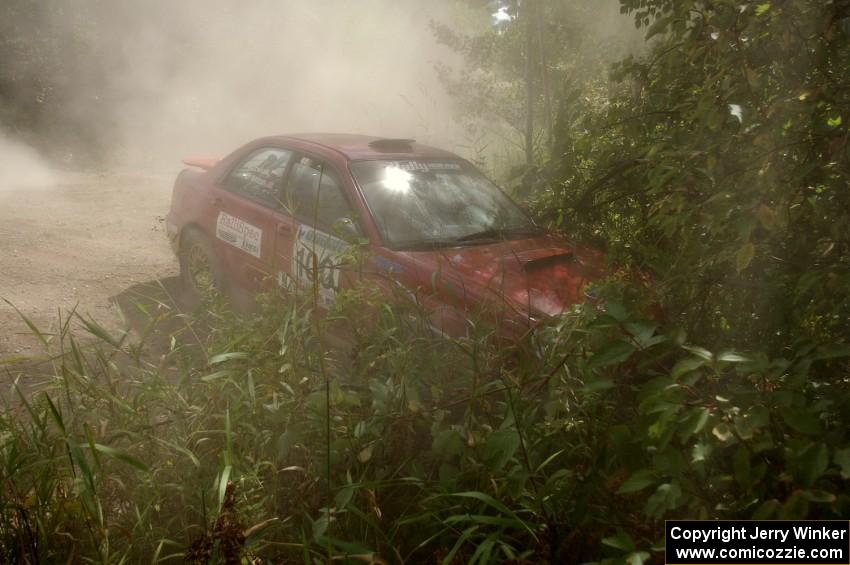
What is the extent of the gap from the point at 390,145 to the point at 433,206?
0.78m

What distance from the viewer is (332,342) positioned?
3393 mm

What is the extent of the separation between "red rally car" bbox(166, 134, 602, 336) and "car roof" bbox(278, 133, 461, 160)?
0.5 inches

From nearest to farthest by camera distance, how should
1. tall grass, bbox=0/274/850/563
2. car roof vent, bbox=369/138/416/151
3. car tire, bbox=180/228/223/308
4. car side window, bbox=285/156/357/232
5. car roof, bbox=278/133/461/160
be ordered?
tall grass, bbox=0/274/850/563 < car side window, bbox=285/156/357/232 < car roof, bbox=278/133/461/160 < car roof vent, bbox=369/138/416/151 < car tire, bbox=180/228/223/308

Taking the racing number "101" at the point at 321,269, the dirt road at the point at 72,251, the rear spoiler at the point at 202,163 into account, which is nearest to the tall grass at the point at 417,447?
the racing number "101" at the point at 321,269

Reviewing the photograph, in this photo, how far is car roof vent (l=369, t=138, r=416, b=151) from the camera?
4.69 m

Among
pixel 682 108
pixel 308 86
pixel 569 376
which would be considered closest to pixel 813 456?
pixel 569 376

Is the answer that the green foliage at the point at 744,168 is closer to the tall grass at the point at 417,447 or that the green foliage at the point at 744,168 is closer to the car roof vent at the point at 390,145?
the tall grass at the point at 417,447

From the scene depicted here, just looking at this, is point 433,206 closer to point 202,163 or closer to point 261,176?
point 261,176

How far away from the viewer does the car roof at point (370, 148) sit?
4.50 meters

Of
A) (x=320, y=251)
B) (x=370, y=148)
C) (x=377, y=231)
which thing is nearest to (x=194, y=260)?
(x=320, y=251)

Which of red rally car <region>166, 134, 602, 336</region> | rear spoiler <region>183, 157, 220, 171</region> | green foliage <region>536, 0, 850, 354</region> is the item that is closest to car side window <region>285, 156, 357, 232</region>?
red rally car <region>166, 134, 602, 336</region>

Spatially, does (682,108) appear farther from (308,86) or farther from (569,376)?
(308,86)

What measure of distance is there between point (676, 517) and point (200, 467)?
156 cm

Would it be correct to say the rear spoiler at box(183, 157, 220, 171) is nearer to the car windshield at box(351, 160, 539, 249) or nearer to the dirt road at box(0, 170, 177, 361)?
the dirt road at box(0, 170, 177, 361)
